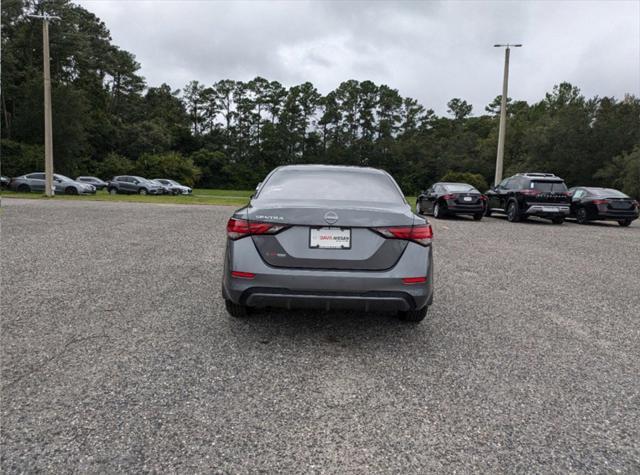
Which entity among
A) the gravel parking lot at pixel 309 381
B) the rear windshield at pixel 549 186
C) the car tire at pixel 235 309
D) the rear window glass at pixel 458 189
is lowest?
the gravel parking lot at pixel 309 381

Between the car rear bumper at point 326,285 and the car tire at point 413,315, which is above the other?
the car rear bumper at point 326,285

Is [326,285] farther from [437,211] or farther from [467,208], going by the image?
[437,211]

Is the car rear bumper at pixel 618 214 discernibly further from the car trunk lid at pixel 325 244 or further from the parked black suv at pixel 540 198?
the car trunk lid at pixel 325 244

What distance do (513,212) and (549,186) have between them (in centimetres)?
143

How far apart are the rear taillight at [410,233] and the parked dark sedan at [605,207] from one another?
14.9m

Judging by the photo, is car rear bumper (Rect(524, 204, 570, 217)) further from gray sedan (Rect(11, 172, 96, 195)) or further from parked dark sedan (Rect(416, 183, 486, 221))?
gray sedan (Rect(11, 172, 96, 195))

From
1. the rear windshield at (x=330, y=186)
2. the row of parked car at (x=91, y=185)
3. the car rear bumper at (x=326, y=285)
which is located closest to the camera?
the car rear bumper at (x=326, y=285)

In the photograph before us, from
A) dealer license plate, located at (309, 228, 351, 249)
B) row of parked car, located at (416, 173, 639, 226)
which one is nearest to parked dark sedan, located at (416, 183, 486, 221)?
row of parked car, located at (416, 173, 639, 226)

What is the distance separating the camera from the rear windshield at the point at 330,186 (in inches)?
164

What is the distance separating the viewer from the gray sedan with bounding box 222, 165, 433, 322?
358cm

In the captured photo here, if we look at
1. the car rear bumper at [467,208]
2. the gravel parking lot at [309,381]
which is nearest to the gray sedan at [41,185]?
the car rear bumper at [467,208]

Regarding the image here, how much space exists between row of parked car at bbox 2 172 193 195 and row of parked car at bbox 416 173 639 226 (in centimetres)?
2449

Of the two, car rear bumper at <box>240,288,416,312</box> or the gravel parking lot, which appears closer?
the gravel parking lot

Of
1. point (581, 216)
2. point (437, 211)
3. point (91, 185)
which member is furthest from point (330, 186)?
point (91, 185)
